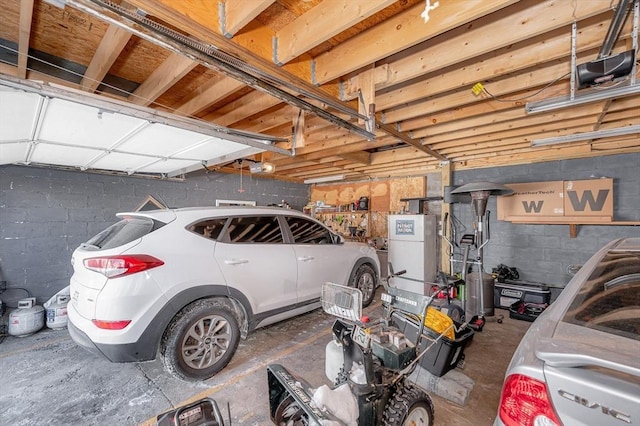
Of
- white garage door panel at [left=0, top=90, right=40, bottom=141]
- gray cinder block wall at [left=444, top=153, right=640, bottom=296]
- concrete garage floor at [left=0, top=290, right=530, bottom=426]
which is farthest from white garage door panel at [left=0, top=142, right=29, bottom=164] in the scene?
gray cinder block wall at [left=444, top=153, right=640, bottom=296]

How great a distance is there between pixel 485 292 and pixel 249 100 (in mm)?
4417

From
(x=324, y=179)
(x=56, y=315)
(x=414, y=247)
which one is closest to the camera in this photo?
(x=56, y=315)

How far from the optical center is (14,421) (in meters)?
1.95

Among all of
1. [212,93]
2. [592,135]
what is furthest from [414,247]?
[212,93]

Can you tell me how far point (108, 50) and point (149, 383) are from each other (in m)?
2.84

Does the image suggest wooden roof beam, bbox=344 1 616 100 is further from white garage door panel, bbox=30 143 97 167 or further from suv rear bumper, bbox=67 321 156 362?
white garage door panel, bbox=30 143 97 167

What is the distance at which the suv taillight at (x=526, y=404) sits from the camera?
34.0 inches

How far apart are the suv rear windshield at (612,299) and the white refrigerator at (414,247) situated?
12.5ft

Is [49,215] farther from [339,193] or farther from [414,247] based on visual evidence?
[414,247]

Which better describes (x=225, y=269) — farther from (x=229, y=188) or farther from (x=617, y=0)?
(x=229, y=188)

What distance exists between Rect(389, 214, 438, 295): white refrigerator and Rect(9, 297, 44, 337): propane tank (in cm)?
550

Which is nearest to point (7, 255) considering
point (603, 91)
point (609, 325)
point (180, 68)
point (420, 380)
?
point (180, 68)

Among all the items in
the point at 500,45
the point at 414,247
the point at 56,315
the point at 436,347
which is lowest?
the point at 56,315

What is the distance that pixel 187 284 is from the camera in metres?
2.31
